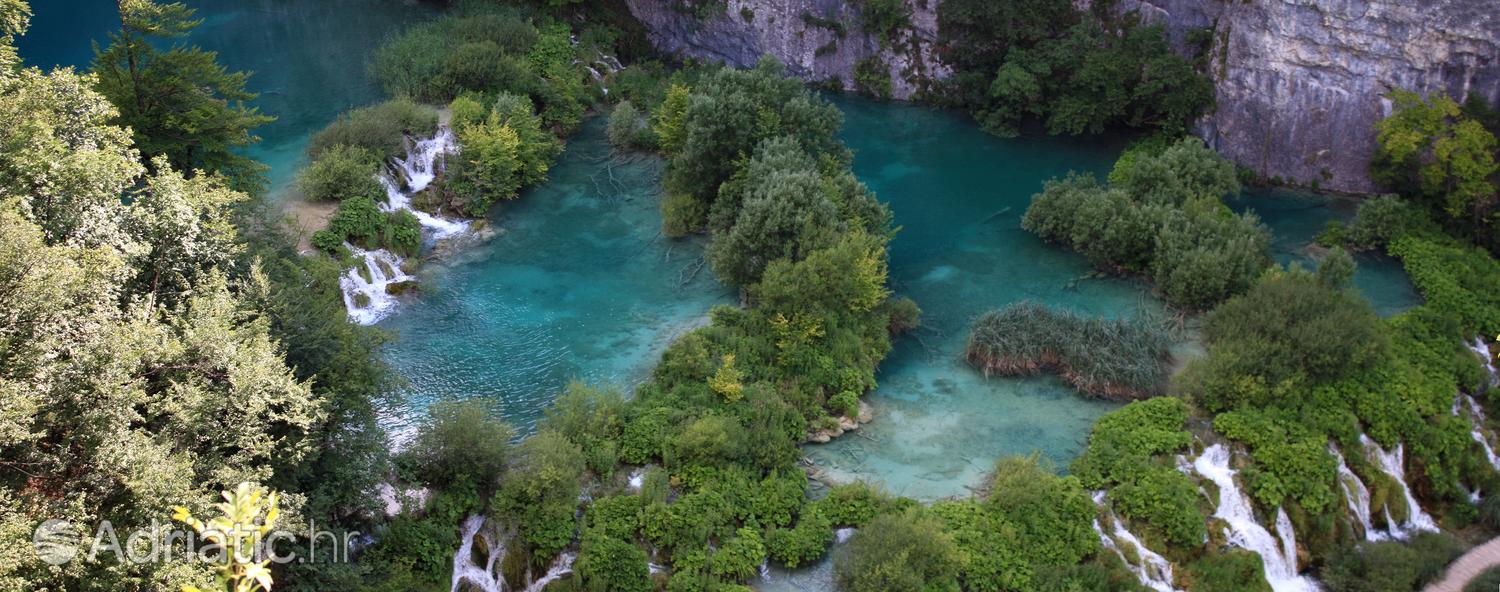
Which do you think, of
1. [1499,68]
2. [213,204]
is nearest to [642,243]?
[213,204]

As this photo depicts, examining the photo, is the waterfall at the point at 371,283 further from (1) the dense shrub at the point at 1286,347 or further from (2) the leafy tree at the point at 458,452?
(1) the dense shrub at the point at 1286,347

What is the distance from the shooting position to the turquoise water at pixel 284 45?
1462 inches

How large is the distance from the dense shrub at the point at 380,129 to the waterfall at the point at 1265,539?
23025 mm

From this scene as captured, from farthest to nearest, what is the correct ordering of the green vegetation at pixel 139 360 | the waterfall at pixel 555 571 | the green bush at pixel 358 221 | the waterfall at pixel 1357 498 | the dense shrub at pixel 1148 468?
the green bush at pixel 358 221 → the waterfall at pixel 1357 498 → the dense shrub at pixel 1148 468 → the waterfall at pixel 555 571 → the green vegetation at pixel 139 360

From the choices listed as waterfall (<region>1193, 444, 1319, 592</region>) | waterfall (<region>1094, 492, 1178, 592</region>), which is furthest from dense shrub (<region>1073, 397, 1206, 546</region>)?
waterfall (<region>1193, 444, 1319, 592</region>)

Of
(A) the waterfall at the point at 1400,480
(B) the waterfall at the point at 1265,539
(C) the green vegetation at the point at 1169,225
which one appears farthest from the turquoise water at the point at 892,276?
(A) the waterfall at the point at 1400,480

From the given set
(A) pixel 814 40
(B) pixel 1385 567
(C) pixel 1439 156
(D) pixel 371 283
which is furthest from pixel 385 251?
(C) pixel 1439 156

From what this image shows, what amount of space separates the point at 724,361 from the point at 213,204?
10455 mm

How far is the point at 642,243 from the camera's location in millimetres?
31953

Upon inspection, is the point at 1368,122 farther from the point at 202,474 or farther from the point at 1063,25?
the point at 202,474

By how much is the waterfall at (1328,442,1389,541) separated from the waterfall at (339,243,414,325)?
843 inches

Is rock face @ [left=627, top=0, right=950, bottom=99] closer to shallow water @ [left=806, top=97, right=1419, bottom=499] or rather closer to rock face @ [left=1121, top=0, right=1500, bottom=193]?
shallow water @ [left=806, top=97, right=1419, bottom=499]

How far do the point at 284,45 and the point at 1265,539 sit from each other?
36.6 m

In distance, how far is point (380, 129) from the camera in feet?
108
